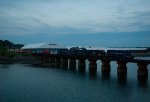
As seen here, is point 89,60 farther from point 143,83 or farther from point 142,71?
point 143,83

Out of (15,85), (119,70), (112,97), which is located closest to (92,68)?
(119,70)

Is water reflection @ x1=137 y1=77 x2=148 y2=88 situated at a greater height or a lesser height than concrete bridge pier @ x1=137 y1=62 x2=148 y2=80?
lesser

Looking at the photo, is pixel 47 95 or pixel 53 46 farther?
pixel 53 46

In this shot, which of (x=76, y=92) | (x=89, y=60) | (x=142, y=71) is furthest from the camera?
(x=89, y=60)

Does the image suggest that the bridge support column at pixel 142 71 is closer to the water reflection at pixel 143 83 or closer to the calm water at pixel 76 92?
the water reflection at pixel 143 83

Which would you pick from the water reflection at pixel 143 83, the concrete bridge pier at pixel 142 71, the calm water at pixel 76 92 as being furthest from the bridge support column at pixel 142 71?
the calm water at pixel 76 92

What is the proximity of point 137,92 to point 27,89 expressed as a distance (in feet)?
46.8

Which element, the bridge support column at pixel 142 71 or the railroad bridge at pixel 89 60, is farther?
the railroad bridge at pixel 89 60

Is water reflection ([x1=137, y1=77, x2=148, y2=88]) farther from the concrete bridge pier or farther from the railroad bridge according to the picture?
the railroad bridge

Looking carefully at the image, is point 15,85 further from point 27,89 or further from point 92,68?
point 92,68

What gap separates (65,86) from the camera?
146 ft

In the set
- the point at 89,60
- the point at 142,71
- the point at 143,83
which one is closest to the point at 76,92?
the point at 143,83

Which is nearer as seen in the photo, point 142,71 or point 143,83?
point 143,83

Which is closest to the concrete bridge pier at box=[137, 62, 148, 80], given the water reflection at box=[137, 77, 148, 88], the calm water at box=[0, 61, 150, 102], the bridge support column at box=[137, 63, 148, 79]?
the bridge support column at box=[137, 63, 148, 79]
